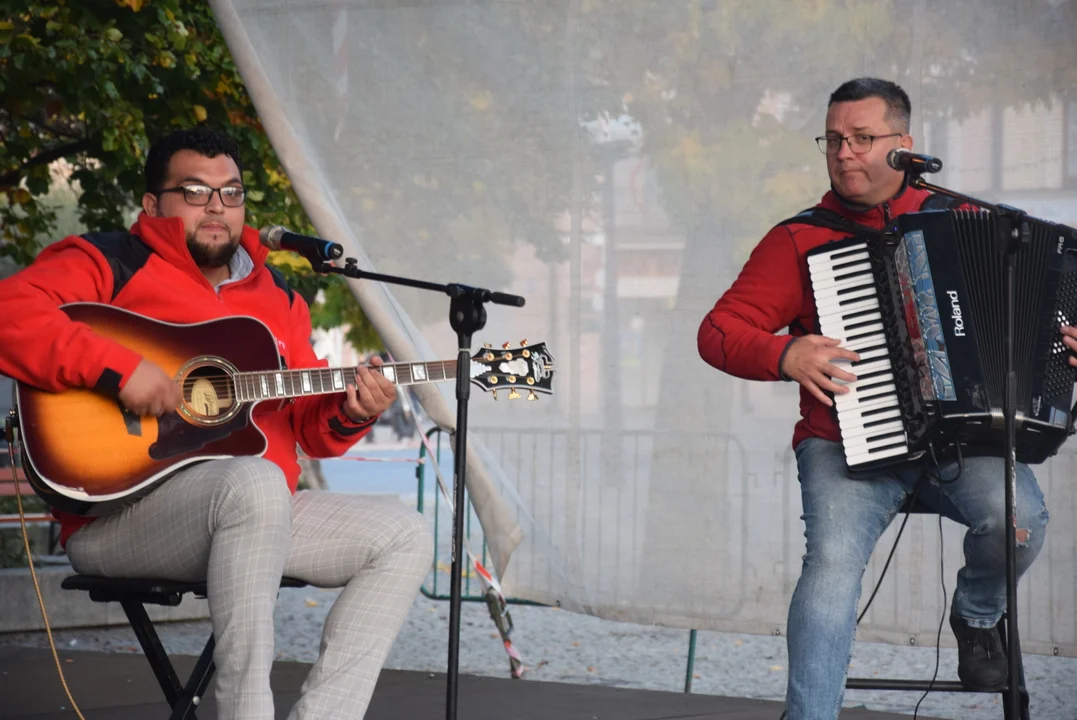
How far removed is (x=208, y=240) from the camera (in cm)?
305

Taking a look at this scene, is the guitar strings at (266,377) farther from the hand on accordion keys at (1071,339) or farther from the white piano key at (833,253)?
the hand on accordion keys at (1071,339)

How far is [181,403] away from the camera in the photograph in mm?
2857

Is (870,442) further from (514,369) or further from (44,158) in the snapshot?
(44,158)

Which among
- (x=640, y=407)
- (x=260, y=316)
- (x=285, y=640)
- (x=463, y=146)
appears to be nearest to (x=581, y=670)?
(x=285, y=640)

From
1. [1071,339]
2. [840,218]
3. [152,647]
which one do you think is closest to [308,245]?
[152,647]

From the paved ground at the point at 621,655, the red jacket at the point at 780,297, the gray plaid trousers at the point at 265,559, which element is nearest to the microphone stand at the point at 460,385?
the gray plaid trousers at the point at 265,559

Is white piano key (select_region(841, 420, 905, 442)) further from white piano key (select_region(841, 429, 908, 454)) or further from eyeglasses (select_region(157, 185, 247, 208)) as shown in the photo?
eyeglasses (select_region(157, 185, 247, 208))

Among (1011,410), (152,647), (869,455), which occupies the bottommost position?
(152,647)

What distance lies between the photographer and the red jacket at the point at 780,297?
121 inches

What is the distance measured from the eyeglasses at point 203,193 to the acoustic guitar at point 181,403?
33cm

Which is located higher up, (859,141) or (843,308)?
(859,141)

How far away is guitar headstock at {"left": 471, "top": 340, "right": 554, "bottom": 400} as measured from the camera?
2.98 meters

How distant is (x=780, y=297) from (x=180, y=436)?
1.48 meters

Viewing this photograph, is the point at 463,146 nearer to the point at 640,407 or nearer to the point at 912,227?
the point at 640,407
